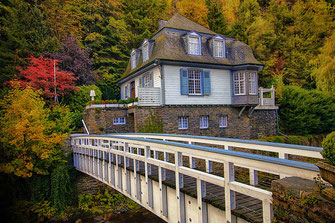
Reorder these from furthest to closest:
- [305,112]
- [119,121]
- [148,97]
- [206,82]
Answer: [305,112] < [119,121] < [206,82] < [148,97]

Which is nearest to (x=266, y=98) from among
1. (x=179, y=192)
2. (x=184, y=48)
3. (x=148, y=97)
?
(x=184, y=48)

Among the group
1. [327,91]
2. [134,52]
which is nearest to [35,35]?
[134,52]

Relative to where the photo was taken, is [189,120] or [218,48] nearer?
[189,120]

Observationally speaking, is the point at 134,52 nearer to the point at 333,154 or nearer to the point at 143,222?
the point at 143,222

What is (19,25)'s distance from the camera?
20.2m

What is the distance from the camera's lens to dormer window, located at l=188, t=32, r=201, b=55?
52.7ft

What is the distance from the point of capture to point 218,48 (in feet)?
56.6

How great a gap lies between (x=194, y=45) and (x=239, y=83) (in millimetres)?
4709

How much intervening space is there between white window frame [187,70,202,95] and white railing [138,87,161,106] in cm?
256

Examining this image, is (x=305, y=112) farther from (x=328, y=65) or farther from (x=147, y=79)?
(x=147, y=79)

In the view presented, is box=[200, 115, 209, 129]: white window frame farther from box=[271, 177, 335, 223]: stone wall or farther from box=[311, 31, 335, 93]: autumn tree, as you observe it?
box=[271, 177, 335, 223]: stone wall

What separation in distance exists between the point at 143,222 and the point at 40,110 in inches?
339

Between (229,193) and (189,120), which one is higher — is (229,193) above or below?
below

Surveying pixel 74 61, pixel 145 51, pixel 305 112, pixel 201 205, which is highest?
pixel 74 61
